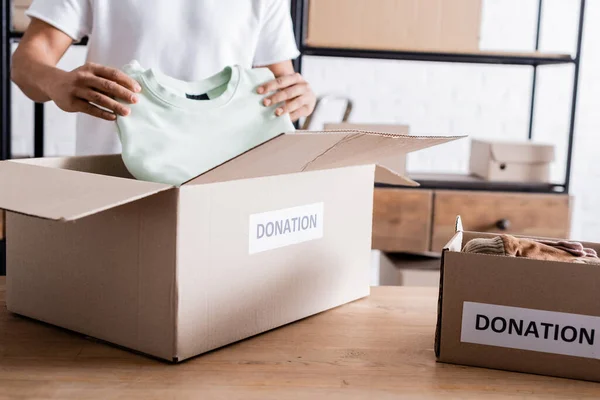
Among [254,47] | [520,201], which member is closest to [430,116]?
[520,201]

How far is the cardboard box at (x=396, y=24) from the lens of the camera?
Answer: 238cm

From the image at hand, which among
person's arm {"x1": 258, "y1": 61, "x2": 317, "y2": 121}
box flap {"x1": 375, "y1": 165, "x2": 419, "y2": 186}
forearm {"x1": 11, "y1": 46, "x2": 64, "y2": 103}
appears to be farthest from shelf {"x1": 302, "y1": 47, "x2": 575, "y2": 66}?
box flap {"x1": 375, "y1": 165, "x2": 419, "y2": 186}

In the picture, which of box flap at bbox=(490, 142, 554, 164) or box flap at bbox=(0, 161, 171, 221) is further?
box flap at bbox=(490, 142, 554, 164)

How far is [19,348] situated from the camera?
0.78 metres

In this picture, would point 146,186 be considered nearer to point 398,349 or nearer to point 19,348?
point 19,348

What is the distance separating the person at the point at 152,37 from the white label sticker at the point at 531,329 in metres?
0.81

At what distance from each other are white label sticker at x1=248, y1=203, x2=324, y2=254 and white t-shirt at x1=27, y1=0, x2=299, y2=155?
2.33 ft

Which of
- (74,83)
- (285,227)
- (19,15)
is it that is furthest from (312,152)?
(19,15)

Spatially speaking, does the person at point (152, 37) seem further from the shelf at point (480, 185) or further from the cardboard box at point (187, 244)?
the shelf at point (480, 185)

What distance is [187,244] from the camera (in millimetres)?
734

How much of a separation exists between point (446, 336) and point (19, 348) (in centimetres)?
48

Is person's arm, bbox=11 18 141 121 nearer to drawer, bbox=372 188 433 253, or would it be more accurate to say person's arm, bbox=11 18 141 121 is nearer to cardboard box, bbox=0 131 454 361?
cardboard box, bbox=0 131 454 361

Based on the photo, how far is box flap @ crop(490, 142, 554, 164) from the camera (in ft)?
7.97

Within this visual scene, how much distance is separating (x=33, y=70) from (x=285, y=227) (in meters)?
0.65
